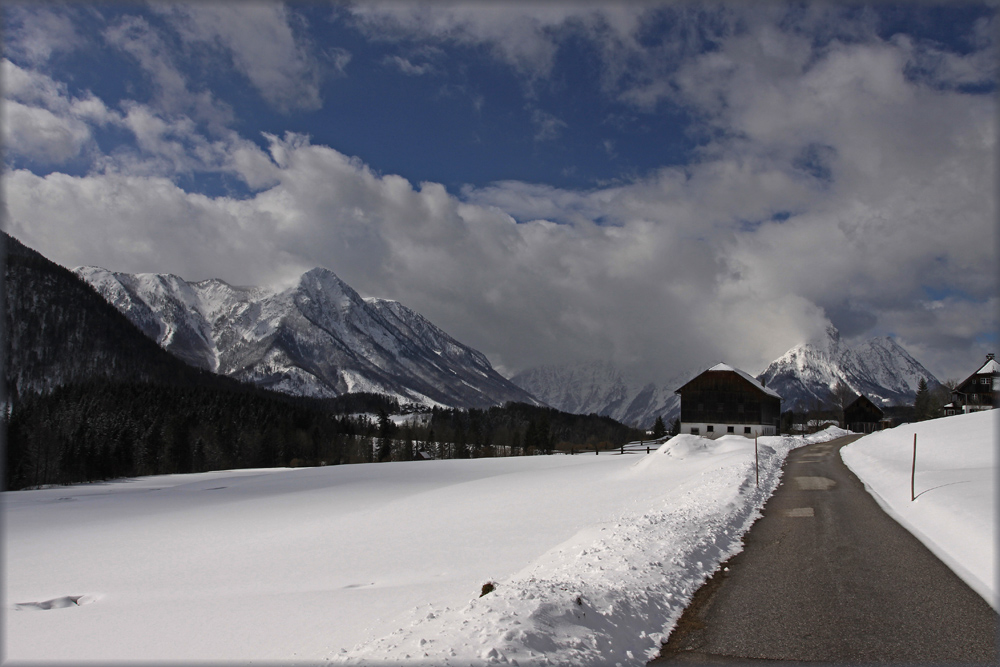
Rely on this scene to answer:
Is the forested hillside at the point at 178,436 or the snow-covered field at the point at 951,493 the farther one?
the forested hillside at the point at 178,436

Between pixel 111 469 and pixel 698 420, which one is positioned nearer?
pixel 698 420

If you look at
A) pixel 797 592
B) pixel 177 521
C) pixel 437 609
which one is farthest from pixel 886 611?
pixel 177 521

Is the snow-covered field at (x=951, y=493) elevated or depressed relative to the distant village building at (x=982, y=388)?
depressed

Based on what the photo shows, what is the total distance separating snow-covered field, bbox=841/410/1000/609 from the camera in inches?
477

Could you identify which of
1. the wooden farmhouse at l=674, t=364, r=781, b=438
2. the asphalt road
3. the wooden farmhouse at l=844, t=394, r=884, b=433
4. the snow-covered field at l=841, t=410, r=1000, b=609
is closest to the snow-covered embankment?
the asphalt road

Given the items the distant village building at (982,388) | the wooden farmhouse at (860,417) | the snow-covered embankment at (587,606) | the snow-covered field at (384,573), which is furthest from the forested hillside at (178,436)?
the snow-covered embankment at (587,606)

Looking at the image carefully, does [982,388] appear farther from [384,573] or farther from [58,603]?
[58,603]

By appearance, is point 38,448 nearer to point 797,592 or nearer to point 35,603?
point 35,603

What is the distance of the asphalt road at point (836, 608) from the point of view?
A: 786cm

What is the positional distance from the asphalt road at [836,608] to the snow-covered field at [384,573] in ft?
2.16

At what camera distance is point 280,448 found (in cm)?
13112

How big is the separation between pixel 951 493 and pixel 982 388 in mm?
87505

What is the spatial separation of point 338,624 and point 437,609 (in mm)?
2416

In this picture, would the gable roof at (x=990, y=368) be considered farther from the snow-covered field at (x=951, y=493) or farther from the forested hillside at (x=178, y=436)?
the forested hillside at (x=178, y=436)
